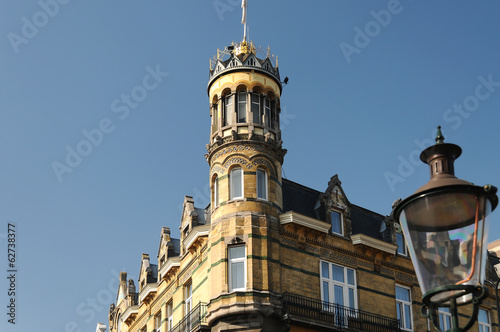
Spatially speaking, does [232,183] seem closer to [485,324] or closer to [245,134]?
[245,134]

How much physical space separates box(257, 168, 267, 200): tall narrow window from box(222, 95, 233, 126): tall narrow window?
9.04 feet

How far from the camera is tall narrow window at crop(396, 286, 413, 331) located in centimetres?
3488

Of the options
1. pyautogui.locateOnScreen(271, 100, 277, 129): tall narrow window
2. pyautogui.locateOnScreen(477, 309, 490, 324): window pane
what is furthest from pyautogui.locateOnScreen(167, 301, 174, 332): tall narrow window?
pyautogui.locateOnScreen(477, 309, 490, 324): window pane

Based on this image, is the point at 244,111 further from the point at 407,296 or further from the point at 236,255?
the point at 407,296

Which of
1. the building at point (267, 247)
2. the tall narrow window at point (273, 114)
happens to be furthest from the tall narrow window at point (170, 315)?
the tall narrow window at point (273, 114)

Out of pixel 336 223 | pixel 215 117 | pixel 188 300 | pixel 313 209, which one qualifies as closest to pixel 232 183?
pixel 215 117

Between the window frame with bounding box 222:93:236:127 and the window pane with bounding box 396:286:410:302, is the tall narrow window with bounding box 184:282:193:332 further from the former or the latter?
the window pane with bounding box 396:286:410:302

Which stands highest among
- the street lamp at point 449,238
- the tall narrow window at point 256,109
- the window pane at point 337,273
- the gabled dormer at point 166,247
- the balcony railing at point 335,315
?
the tall narrow window at point 256,109

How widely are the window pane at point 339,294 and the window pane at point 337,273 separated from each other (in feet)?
1.33

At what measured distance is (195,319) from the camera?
32188 mm

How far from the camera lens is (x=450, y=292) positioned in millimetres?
7875

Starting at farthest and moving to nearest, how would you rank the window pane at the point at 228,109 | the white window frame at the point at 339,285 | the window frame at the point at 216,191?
the window pane at the point at 228,109 → the window frame at the point at 216,191 → the white window frame at the point at 339,285

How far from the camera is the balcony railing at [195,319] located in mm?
31469

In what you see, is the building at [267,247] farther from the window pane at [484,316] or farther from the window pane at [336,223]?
the window pane at [484,316]
